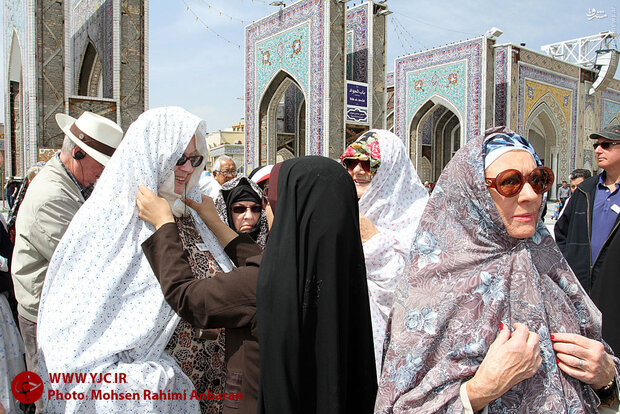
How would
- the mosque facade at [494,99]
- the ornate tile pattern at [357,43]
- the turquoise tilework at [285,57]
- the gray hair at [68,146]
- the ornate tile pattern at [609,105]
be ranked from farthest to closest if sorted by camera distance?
the ornate tile pattern at [609,105]
the mosque facade at [494,99]
the ornate tile pattern at [357,43]
the turquoise tilework at [285,57]
the gray hair at [68,146]

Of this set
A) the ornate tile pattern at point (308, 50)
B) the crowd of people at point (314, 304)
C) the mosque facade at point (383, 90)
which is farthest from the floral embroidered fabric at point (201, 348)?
the ornate tile pattern at point (308, 50)

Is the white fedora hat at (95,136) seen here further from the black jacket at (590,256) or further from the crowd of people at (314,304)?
the black jacket at (590,256)

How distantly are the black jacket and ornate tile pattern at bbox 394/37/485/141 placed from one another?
35.4 ft

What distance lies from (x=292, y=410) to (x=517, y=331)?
0.52 metres

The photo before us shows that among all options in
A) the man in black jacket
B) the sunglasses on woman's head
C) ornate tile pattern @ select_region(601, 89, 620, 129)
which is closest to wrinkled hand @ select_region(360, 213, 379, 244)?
the sunglasses on woman's head

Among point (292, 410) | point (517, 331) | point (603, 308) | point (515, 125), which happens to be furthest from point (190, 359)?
point (515, 125)

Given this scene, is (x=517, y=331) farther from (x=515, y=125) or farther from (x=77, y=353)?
(x=515, y=125)

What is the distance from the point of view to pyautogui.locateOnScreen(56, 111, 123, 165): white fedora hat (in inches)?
75.2

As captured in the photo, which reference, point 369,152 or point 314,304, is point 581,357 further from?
point 369,152

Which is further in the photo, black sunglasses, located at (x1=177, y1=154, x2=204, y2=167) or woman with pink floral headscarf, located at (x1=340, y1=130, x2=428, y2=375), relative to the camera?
woman with pink floral headscarf, located at (x1=340, y1=130, x2=428, y2=375)

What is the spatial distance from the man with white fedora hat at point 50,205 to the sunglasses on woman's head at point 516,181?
1.53 metres

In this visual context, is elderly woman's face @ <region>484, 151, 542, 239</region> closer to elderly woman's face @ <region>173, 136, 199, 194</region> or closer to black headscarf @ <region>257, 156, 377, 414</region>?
black headscarf @ <region>257, 156, 377, 414</region>

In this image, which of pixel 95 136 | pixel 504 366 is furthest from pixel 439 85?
pixel 504 366

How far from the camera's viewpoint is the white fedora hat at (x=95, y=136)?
75.2 inches
